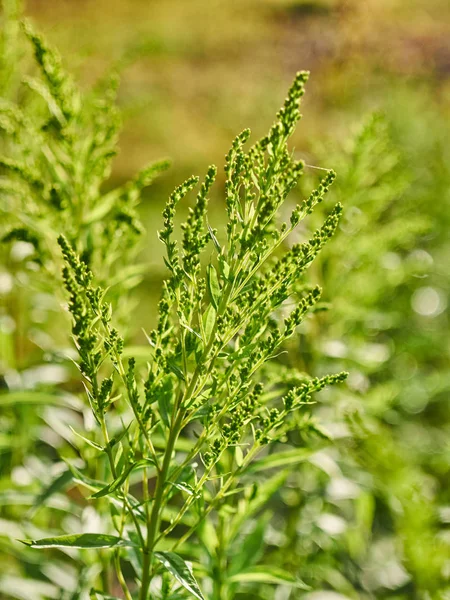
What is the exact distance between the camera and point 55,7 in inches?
437

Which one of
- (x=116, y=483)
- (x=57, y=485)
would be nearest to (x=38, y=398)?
(x=57, y=485)

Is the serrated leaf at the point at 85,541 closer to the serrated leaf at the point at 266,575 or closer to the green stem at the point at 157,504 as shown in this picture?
the green stem at the point at 157,504

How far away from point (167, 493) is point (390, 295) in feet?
5.68

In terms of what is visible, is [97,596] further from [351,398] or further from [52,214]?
[351,398]

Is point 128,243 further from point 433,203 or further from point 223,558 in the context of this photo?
point 433,203

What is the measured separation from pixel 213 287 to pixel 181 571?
12.8 inches

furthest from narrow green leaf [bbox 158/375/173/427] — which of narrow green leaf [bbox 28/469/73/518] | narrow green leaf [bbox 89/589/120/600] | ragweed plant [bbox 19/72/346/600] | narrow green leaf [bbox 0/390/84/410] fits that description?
narrow green leaf [bbox 0/390/84/410]

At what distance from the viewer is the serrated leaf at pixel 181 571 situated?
71 cm

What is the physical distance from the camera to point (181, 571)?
2.40 feet

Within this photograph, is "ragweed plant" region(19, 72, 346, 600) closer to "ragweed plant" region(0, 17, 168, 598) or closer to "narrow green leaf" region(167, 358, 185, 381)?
"narrow green leaf" region(167, 358, 185, 381)

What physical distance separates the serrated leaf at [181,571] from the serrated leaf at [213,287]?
0.98 ft

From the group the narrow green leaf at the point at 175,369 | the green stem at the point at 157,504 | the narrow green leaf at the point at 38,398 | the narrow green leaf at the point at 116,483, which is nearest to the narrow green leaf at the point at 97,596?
the green stem at the point at 157,504

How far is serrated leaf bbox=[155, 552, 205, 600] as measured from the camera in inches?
28.0

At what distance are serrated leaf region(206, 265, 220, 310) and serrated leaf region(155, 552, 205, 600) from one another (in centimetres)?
30
